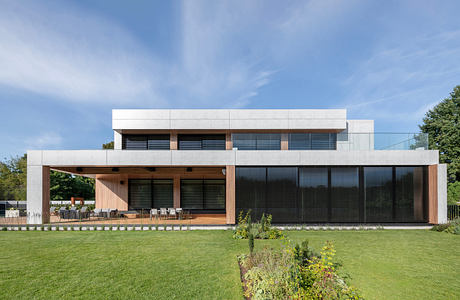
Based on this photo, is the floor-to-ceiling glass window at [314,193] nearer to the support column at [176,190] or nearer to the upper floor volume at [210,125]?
the upper floor volume at [210,125]

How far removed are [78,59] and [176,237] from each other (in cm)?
1374

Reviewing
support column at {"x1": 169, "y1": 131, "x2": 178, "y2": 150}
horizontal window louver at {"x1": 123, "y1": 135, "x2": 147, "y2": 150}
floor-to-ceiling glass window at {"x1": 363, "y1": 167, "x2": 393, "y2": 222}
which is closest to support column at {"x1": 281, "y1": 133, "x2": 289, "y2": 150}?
floor-to-ceiling glass window at {"x1": 363, "y1": 167, "x2": 393, "y2": 222}

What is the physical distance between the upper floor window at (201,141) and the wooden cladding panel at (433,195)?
496 inches

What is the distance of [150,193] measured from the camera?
20.0 metres

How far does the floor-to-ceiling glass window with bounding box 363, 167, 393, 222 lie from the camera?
13.8m

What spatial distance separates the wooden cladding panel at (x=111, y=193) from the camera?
19625mm

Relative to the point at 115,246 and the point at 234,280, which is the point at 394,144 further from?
the point at 115,246

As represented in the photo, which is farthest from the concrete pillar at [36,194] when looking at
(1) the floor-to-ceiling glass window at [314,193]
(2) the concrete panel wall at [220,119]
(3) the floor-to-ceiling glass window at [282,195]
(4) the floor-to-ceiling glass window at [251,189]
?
(1) the floor-to-ceiling glass window at [314,193]

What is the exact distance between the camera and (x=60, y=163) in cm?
1409

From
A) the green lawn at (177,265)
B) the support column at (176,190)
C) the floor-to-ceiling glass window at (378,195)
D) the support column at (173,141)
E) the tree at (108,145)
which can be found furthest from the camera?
the tree at (108,145)

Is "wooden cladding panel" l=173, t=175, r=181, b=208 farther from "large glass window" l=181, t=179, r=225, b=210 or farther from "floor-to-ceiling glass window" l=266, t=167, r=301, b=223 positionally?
"floor-to-ceiling glass window" l=266, t=167, r=301, b=223

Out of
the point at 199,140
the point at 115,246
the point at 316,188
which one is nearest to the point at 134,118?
the point at 199,140

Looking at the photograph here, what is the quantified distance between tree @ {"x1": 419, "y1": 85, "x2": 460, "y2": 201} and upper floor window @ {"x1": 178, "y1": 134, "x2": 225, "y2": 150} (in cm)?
2632

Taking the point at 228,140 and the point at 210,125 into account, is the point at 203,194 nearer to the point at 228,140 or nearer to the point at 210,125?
the point at 228,140
